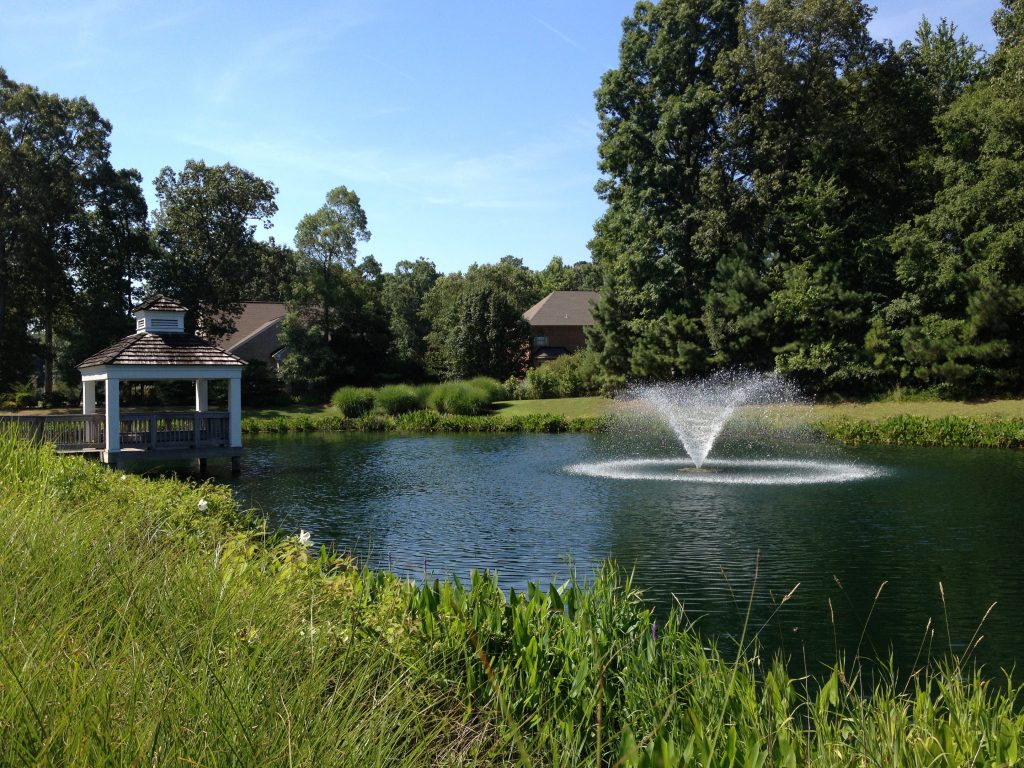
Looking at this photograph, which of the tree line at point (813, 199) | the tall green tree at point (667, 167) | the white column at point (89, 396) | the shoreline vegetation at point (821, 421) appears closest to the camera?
the white column at point (89, 396)

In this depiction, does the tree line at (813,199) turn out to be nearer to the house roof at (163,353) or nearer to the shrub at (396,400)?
the shrub at (396,400)

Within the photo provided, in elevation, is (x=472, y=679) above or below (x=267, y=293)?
below

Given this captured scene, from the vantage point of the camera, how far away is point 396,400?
39375 mm

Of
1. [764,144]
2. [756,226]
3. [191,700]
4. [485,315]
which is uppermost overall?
[764,144]

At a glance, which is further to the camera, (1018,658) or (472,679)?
(1018,658)

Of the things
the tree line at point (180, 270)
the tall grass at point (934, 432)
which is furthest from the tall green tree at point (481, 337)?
the tall grass at point (934, 432)

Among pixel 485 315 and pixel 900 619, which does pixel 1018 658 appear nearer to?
pixel 900 619

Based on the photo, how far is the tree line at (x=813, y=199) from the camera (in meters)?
32.2

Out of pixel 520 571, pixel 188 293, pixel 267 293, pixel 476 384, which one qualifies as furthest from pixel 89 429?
pixel 267 293

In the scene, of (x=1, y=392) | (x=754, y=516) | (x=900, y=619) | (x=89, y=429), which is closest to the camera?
(x=900, y=619)

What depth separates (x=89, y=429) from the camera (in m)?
20.5

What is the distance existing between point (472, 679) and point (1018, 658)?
5.19 meters

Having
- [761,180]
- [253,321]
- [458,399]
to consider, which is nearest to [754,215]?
[761,180]

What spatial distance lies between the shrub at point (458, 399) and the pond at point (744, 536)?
15757 millimetres
